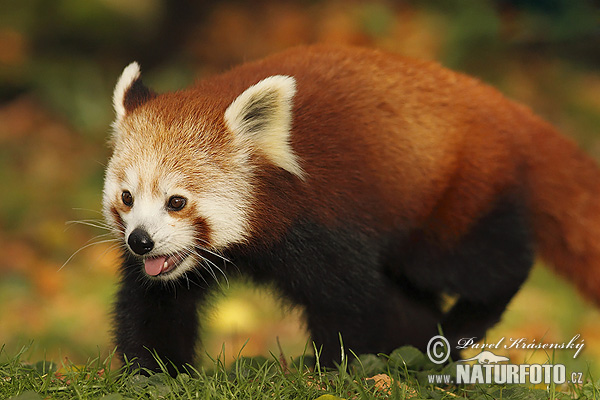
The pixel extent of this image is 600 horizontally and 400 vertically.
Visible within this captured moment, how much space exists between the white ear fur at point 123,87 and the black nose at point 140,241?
80 centimetres

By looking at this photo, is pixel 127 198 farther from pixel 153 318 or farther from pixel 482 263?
pixel 482 263

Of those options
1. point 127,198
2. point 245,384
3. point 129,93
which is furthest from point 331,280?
point 129,93

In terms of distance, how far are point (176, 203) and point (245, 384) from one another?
2.97 ft

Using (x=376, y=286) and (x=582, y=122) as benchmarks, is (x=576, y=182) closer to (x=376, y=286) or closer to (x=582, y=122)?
(x=376, y=286)

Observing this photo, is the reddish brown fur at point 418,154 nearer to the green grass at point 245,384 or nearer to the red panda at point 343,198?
the red panda at point 343,198

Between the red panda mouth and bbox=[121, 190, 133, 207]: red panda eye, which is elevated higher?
bbox=[121, 190, 133, 207]: red panda eye

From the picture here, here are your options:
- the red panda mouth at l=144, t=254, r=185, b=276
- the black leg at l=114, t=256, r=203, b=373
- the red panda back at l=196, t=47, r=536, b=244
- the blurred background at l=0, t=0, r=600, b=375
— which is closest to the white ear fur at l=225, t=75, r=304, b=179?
the red panda back at l=196, t=47, r=536, b=244

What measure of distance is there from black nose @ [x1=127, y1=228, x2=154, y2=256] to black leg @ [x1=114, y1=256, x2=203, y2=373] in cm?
47

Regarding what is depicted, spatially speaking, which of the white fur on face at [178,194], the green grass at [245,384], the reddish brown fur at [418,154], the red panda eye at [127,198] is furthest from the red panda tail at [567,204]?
the red panda eye at [127,198]

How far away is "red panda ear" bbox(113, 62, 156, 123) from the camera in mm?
3789

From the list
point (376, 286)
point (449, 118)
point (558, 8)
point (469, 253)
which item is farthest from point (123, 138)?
point (558, 8)

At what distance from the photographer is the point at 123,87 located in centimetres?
387

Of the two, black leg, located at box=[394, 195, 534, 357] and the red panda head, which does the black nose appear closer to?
the red panda head

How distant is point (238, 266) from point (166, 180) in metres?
0.69
